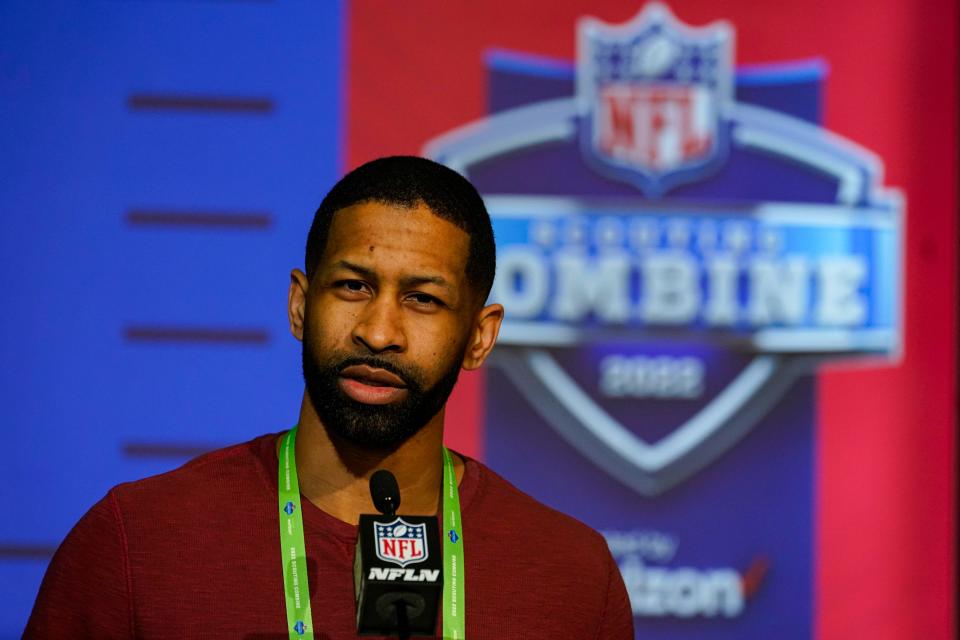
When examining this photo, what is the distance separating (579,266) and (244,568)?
163 centimetres

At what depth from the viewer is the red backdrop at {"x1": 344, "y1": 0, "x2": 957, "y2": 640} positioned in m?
3.04

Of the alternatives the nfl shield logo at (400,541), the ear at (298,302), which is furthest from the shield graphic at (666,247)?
the nfl shield logo at (400,541)

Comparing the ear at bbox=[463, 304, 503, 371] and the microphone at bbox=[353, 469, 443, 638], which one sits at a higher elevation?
the ear at bbox=[463, 304, 503, 371]

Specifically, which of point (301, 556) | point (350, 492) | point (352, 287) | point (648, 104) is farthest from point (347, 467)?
point (648, 104)

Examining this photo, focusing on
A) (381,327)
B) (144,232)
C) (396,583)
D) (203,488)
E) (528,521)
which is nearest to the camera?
(396,583)

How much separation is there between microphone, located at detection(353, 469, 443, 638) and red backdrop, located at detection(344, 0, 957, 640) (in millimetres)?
1753

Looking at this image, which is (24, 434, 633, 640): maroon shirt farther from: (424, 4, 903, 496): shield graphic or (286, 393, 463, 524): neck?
(424, 4, 903, 496): shield graphic

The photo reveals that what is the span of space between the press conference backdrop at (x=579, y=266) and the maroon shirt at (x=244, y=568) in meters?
1.27

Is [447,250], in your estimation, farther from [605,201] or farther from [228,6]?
[228,6]

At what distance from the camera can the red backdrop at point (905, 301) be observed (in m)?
3.04

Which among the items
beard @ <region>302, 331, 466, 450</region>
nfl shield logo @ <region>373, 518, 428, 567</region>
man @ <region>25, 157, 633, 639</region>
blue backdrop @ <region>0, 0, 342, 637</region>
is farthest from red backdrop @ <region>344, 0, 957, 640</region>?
nfl shield logo @ <region>373, 518, 428, 567</region>

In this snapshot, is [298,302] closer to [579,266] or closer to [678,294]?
[579,266]

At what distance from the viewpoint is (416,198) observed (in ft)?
5.49

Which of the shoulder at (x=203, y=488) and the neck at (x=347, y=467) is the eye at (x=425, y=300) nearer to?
the neck at (x=347, y=467)
